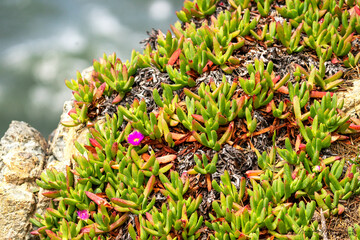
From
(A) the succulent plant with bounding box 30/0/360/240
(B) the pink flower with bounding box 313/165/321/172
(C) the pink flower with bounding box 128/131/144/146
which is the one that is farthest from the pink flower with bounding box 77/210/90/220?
(B) the pink flower with bounding box 313/165/321/172

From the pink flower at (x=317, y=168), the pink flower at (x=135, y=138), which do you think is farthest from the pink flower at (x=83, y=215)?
the pink flower at (x=317, y=168)

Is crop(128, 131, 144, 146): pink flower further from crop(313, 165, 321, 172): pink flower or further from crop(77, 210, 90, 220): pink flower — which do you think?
crop(313, 165, 321, 172): pink flower

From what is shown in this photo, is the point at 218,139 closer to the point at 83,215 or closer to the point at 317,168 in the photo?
the point at 317,168

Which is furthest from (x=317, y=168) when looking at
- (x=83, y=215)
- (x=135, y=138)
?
(x=83, y=215)

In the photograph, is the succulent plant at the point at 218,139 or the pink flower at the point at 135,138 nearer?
the succulent plant at the point at 218,139

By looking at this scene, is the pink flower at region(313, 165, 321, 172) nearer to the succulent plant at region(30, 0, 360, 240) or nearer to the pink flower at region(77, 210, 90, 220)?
the succulent plant at region(30, 0, 360, 240)

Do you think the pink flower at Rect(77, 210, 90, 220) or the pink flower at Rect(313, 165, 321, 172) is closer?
the pink flower at Rect(313, 165, 321, 172)

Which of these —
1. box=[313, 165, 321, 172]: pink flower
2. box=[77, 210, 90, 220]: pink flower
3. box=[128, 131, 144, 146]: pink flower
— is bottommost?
box=[313, 165, 321, 172]: pink flower

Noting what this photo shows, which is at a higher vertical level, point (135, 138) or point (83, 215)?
point (135, 138)

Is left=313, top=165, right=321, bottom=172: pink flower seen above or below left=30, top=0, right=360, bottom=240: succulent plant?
below

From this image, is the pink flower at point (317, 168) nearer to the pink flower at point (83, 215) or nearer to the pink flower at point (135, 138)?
the pink flower at point (135, 138)
